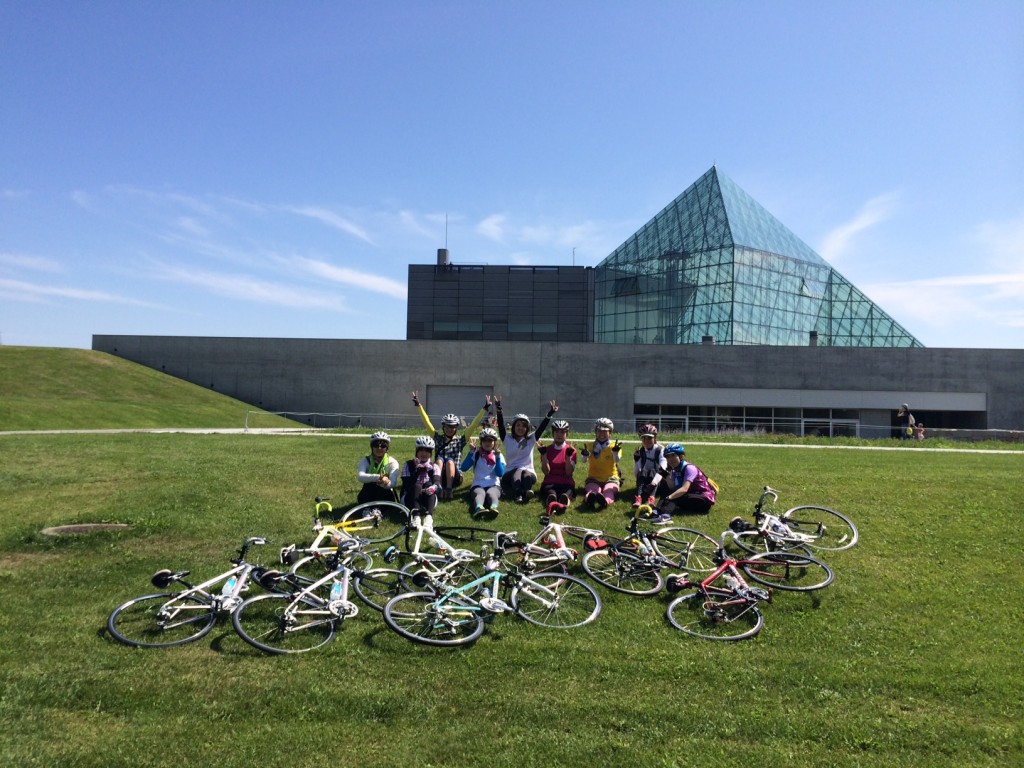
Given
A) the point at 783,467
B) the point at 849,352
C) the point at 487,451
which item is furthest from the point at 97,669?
the point at 849,352

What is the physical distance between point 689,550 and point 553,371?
37.9 meters

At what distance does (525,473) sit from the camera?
11.8 m

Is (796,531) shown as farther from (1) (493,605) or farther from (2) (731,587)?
(1) (493,605)

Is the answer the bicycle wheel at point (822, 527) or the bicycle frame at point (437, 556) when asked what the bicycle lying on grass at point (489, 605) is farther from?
the bicycle wheel at point (822, 527)

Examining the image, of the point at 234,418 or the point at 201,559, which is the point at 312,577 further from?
the point at 234,418

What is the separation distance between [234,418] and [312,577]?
34074 millimetres

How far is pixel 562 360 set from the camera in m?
46.6

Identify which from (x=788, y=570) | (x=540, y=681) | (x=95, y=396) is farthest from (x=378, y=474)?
(x=95, y=396)

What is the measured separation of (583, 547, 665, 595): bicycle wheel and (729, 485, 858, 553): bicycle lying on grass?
146 centimetres

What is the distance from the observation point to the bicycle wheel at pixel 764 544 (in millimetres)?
8922

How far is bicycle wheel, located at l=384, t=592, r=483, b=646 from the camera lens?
→ 21.6ft

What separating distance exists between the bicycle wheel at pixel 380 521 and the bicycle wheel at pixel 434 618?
2183 millimetres

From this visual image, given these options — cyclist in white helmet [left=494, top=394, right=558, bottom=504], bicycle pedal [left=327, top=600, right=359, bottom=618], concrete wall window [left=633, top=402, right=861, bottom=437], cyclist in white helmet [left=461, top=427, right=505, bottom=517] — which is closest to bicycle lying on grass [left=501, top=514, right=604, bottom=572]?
bicycle pedal [left=327, top=600, right=359, bottom=618]

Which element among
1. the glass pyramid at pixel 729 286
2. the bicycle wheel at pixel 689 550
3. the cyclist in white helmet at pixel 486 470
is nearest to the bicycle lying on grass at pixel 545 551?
the bicycle wheel at pixel 689 550
